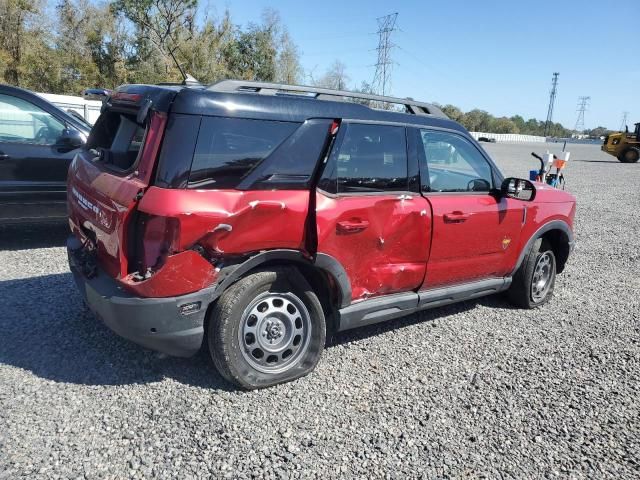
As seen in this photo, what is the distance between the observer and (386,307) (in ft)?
11.7

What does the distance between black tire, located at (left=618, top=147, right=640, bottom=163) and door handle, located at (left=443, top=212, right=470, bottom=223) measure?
1310 inches

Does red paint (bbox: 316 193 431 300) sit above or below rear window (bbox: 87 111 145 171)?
below

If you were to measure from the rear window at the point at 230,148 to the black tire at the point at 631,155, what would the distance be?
3470cm

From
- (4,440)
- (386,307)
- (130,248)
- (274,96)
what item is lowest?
(4,440)

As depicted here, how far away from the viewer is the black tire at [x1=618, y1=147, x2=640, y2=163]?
3088 centimetres

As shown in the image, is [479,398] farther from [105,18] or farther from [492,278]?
[105,18]

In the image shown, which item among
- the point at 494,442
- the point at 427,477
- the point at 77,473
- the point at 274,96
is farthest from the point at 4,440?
the point at 494,442

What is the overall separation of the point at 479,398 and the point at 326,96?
7.43 ft

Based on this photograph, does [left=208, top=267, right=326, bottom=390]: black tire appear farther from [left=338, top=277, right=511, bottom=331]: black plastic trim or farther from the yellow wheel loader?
the yellow wheel loader

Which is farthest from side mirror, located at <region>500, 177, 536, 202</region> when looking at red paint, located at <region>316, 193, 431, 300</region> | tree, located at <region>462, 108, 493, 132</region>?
tree, located at <region>462, 108, 493, 132</region>

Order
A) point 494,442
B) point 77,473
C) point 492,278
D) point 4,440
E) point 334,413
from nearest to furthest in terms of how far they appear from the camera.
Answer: point 77,473
point 4,440
point 494,442
point 334,413
point 492,278

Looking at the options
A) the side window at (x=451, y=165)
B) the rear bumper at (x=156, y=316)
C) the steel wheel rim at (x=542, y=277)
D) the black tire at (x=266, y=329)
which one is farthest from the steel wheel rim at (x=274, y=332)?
the steel wheel rim at (x=542, y=277)

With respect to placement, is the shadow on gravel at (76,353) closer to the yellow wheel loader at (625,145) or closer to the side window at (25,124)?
the side window at (25,124)

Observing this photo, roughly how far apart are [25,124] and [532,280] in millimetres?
5699
